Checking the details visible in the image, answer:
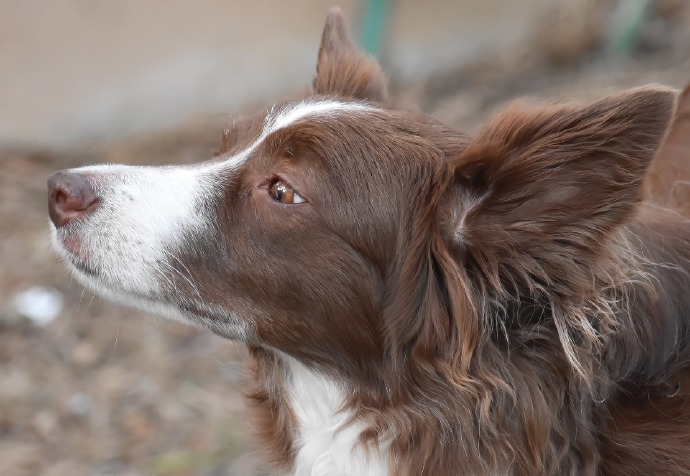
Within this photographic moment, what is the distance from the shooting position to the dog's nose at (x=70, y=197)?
8.89ft

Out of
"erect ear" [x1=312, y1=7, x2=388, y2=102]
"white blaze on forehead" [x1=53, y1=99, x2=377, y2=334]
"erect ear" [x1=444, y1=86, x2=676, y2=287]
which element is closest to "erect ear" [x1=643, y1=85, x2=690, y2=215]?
"erect ear" [x1=444, y1=86, x2=676, y2=287]

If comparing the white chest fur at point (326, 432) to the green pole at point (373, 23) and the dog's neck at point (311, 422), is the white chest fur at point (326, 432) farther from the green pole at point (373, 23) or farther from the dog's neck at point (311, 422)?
the green pole at point (373, 23)

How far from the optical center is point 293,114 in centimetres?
271

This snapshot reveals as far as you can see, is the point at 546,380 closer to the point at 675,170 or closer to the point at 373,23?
the point at 675,170

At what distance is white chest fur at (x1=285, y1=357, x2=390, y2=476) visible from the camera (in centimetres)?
278

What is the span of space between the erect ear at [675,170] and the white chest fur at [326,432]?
54.4 inches

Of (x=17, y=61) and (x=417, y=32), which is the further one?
(x=417, y=32)

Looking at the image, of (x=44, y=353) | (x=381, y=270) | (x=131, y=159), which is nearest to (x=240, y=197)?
(x=381, y=270)

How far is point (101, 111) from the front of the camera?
6742mm

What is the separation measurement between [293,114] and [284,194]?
29 centimetres

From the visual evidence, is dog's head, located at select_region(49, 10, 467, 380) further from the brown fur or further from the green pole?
the green pole

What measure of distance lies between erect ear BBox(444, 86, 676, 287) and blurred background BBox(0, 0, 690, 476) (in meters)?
2.17

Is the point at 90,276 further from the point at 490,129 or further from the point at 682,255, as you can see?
the point at 682,255

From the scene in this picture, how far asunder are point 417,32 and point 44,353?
14.3 ft
